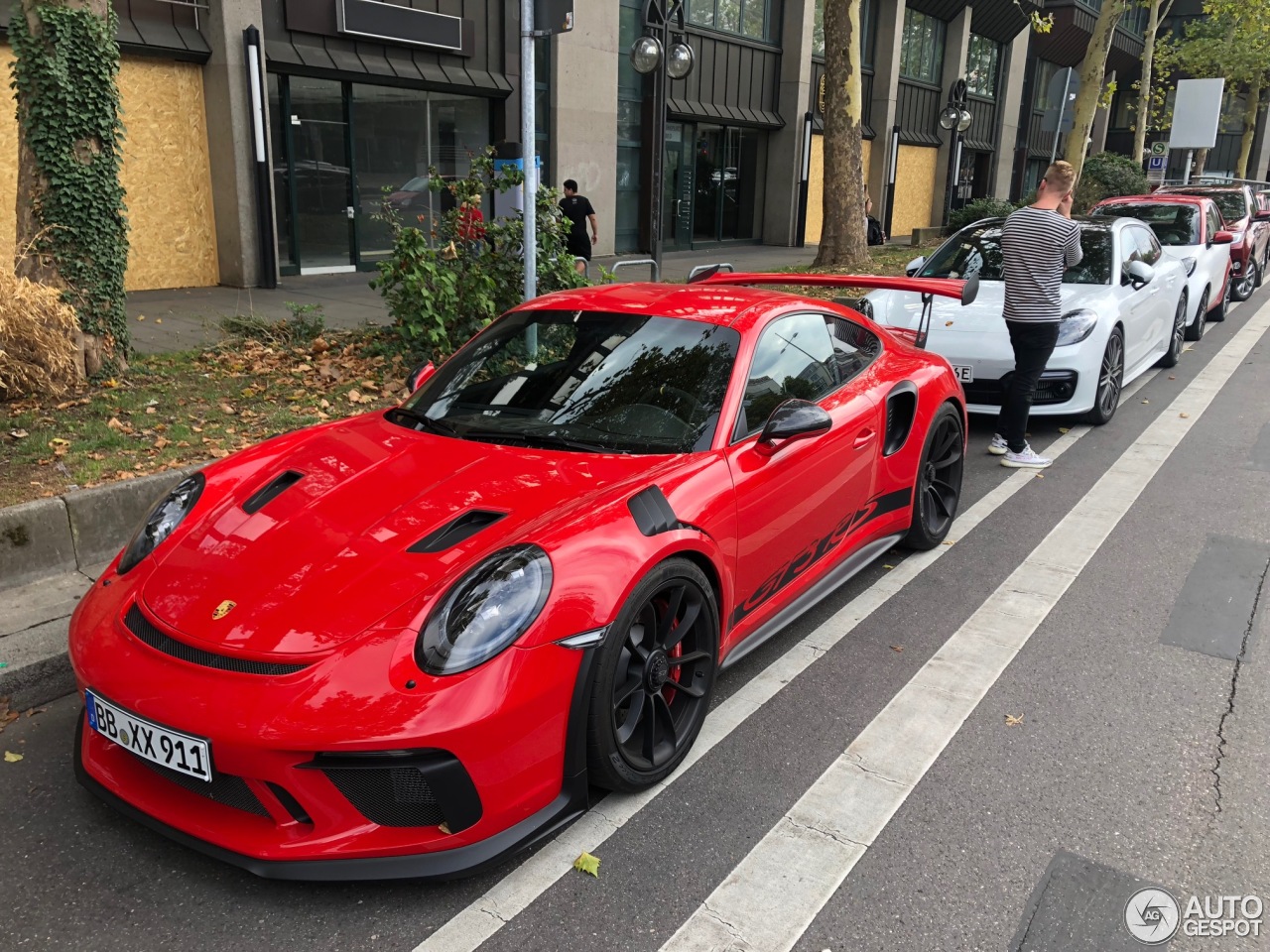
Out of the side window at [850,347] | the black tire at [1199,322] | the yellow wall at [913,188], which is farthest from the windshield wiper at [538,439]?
Answer: the yellow wall at [913,188]

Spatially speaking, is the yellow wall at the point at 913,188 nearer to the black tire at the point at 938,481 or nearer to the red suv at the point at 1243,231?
the red suv at the point at 1243,231

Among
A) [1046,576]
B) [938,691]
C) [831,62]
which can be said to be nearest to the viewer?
[938,691]

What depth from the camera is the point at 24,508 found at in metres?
4.45

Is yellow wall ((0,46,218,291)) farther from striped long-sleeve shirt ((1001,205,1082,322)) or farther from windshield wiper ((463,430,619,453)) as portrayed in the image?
windshield wiper ((463,430,619,453))

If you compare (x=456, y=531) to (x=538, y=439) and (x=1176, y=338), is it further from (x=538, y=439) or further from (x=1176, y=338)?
(x=1176, y=338)

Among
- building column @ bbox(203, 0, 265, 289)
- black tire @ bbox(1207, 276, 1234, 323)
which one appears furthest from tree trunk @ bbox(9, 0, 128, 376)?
black tire @ bbox(1207, 276, 1234, 323)

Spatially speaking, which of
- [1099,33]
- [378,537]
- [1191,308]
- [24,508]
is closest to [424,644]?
[378,537]

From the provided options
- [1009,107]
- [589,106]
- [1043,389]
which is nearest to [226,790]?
[1043,389]

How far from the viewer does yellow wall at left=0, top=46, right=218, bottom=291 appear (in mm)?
12656

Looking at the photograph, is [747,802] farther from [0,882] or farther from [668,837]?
[0,882]

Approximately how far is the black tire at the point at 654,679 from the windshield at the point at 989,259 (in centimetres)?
615

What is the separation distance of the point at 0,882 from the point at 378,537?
137cm

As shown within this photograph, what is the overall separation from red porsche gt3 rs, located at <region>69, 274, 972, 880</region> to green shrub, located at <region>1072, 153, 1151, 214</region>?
25136 mm

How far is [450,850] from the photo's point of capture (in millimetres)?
2529
